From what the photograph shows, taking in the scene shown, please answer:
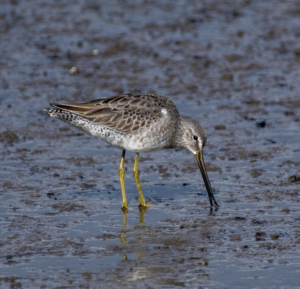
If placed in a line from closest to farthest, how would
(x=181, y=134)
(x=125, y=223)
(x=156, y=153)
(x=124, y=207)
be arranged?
(x=125, y=223) < (x=124, y=207) < (x=181, y=134) < (x=156, y=153)

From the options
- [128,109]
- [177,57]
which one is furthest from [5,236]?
[177,57]

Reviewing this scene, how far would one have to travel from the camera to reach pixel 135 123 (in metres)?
8.44

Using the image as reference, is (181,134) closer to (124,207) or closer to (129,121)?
(129,121)

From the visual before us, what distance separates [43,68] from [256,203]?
7083 mm

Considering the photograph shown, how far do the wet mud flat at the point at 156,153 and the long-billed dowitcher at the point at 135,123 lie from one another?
2.12 feet

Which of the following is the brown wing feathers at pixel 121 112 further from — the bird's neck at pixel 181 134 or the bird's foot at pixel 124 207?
the bird's foot at pixel 124 207

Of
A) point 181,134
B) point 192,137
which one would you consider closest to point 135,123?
point 181,134

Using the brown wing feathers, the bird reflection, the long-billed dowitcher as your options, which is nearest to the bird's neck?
the long-billed dowitcher

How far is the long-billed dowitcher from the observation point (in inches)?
332

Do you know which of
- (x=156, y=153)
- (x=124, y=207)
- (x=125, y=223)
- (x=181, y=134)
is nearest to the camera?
(x=125, y=223)

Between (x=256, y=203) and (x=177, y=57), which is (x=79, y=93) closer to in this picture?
(x=177, y=57)

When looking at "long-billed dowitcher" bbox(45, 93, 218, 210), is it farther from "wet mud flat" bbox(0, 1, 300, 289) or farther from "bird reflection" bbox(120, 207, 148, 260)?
"wet mud flat" bbox(0, 1, 300, 289)

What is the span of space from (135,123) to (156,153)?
6.38 feet

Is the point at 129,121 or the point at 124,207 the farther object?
the point at 129,121
